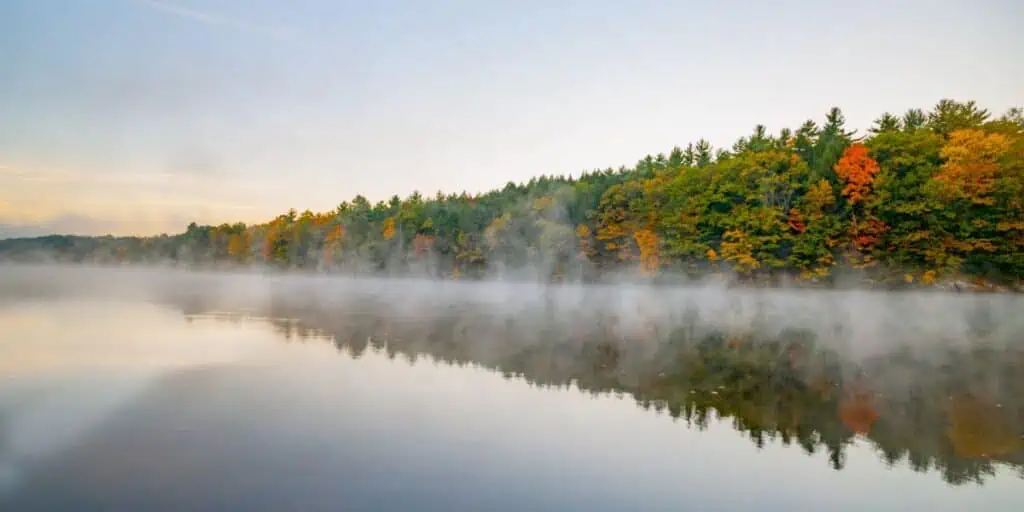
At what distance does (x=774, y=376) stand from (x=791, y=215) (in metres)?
43.3

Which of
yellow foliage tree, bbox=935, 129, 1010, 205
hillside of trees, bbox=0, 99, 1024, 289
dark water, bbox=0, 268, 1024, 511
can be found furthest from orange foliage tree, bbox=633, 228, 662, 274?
dark water, bbox=0, 268, 1024, 511

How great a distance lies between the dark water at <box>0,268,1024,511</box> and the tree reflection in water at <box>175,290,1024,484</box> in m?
0.09

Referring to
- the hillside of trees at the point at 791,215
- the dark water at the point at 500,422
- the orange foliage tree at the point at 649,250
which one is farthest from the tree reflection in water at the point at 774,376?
the orange foliage tree at the point at 649,250

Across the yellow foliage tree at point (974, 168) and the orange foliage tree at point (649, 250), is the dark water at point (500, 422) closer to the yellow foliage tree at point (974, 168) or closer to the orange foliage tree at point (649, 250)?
the yellow foliage tree at point (974, 168)

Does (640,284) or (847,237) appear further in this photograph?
(640,284)

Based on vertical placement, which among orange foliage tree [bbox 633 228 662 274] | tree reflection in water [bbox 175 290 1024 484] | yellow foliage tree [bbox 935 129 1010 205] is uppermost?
yellow foliage tree [bbox 935 129 1010 205]

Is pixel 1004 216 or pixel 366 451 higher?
pixel 1004 216

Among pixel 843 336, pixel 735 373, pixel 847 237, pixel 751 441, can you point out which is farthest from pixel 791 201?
pixel 751 441

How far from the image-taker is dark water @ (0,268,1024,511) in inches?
315

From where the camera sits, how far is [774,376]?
54.3 ft

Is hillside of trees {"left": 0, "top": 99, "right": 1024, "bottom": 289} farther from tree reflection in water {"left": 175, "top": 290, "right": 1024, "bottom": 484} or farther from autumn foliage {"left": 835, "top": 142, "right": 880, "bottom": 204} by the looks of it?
tree reflection in water {"left": 175, "top": 290, "right": 1024, "bottom": 484}

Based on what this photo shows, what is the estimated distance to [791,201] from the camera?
56.3 metres

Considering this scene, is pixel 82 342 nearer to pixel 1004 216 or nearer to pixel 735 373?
pixel 735 373

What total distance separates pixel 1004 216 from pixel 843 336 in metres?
29.4
